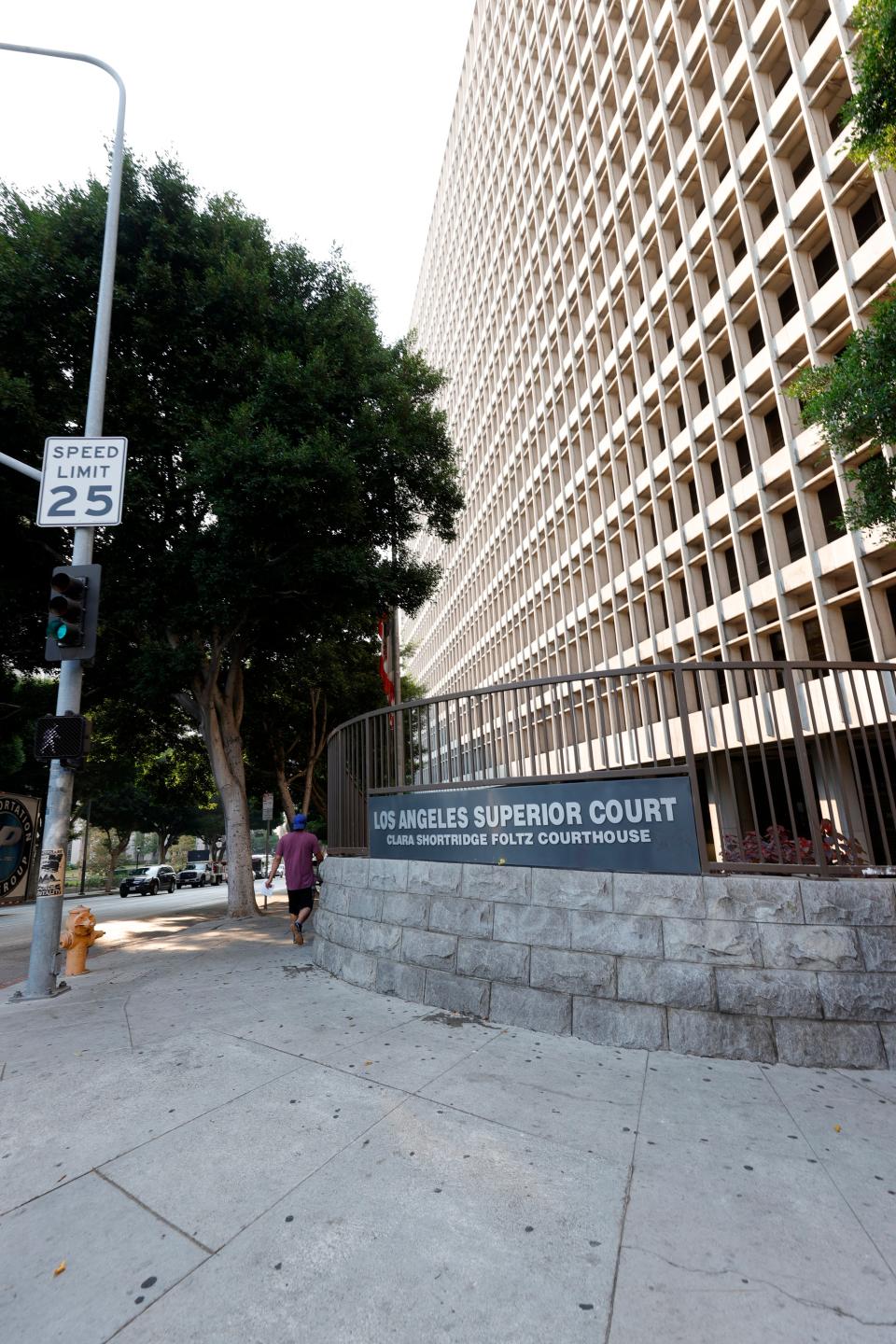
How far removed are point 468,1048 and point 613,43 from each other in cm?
3506

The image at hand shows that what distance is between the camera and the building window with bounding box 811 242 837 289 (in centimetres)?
1700

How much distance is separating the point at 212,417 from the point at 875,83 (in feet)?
35.6

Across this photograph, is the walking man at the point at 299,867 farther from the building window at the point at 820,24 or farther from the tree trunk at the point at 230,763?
the building window at the point at 820,24

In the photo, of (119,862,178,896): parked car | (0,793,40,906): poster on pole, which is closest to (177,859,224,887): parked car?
(119,862,178,896): parked car

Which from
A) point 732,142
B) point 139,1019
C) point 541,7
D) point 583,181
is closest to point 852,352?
point 139,1019

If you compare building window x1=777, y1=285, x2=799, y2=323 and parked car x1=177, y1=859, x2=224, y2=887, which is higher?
building window x1=777, y1=285, x2=799, y2=323

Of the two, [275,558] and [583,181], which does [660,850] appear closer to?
[275,558]

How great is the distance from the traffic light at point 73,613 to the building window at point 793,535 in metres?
17.3

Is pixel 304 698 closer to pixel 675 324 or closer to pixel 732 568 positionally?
pixel 732 568

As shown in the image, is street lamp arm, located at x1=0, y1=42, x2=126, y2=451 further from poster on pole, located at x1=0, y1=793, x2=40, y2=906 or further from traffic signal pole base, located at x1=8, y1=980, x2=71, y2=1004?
poster on pole, located at x1=0, y1=793, x2=40, y2=906

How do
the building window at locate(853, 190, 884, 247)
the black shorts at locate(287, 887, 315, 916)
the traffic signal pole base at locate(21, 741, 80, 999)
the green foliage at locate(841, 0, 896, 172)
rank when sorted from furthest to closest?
the building window at locate(853, 190, 884, 247), the black shorts at locate(287, 887, 315, 916), the traffic signal pole base at locate(21, 741, 80, 999), the green foliage at locate(841, 0, 896, 172)

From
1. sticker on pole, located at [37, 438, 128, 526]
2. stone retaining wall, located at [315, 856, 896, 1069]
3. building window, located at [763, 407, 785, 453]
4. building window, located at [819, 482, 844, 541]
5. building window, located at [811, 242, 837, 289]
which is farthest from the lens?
building window, located at [763, 407, 785, 453]

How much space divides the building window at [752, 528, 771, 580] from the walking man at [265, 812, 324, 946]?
610 inches

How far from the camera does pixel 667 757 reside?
5.57 m
